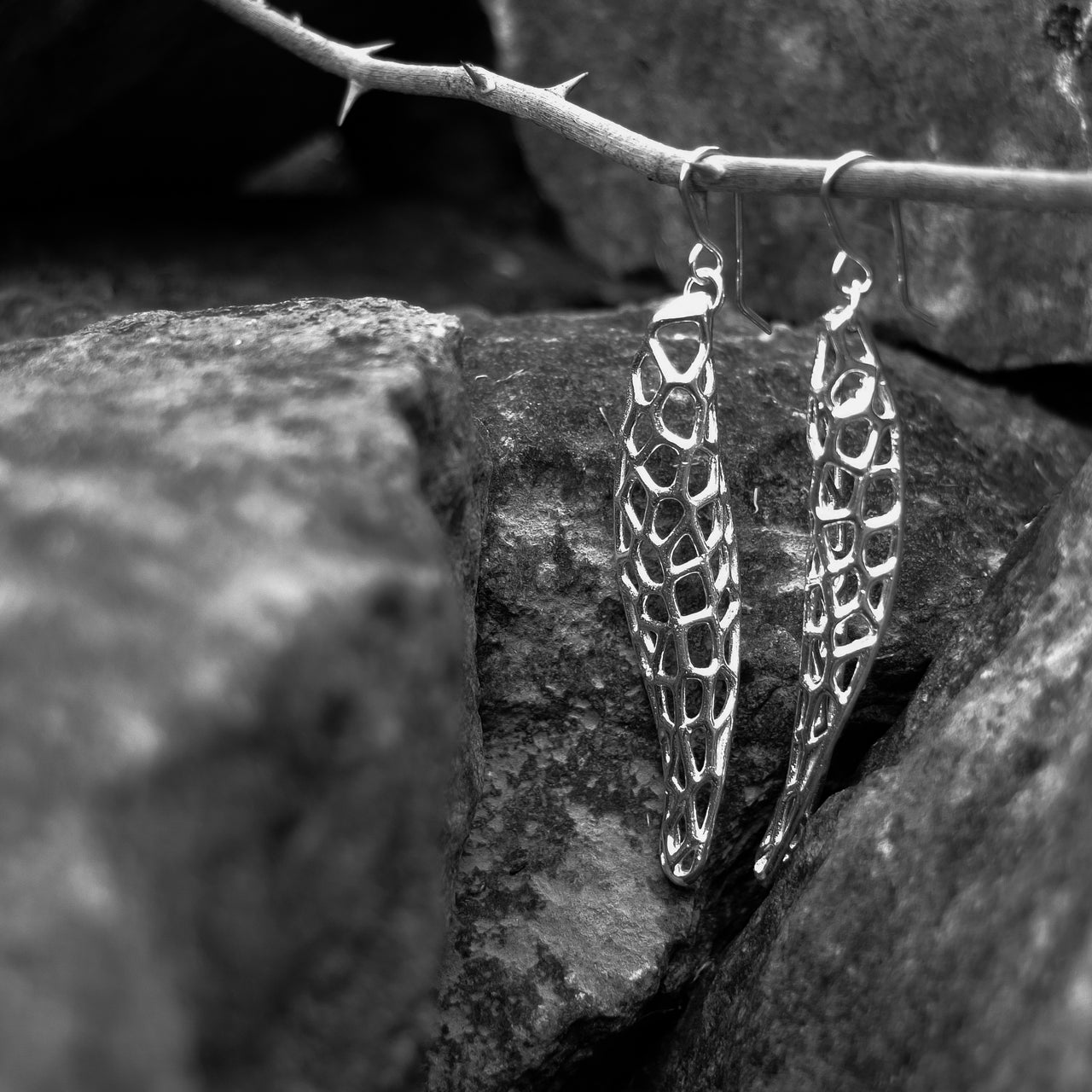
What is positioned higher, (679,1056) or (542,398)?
(542,398)

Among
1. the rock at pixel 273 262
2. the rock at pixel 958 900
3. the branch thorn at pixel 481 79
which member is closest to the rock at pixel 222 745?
the rock at pixel 958 900

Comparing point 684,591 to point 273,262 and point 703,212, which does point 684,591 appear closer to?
point 703,212

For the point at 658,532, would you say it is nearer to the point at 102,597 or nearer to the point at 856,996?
the point at 856,996

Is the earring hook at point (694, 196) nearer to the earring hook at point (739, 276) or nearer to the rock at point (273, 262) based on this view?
the earring hook at point (739, 276)

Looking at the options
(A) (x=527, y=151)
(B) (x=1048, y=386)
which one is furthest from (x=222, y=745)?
(A) (x=527, y=151)

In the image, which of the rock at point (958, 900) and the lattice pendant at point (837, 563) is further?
the lattice pendant at point (837, 563)

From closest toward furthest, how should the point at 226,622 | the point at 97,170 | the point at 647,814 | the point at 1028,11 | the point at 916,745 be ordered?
the point at 226,622 < the point at 916,745 < the point at 647,814 < the point at 1028,11 < the point at 97,170

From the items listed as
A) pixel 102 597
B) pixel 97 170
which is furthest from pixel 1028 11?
pixel 97 170

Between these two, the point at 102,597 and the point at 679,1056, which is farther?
the point at 679,1056
